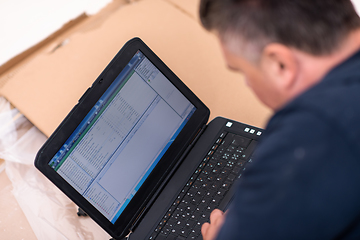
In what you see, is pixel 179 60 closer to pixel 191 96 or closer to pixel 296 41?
pixel 191 96

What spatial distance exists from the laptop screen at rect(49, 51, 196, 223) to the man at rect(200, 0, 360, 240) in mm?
353

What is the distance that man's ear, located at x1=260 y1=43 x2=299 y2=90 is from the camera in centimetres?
42

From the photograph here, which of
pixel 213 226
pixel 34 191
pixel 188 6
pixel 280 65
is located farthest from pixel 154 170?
pixel 188 6

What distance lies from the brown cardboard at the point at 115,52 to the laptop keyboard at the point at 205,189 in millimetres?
148

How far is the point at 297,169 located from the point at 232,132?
0.50 m

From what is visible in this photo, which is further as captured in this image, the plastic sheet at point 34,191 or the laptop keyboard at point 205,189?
the plastic sheet at point 34,191

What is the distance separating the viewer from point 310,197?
1.13ft

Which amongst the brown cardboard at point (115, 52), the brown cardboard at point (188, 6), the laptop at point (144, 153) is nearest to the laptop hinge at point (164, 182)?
the laptop at point (144, 153)

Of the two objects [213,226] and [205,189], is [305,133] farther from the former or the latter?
[205,189]

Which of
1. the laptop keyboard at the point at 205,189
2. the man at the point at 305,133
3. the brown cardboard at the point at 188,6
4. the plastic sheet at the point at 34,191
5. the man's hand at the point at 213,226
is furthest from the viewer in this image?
the brown cardboard at the point at 188,6

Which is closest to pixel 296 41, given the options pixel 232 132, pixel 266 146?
pixel 266 146

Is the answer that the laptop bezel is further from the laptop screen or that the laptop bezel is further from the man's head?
the man's head

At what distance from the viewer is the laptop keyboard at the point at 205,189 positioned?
2.40 feet

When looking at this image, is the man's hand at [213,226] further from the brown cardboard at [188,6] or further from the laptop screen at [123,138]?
the brown cardboard at [188,6]
